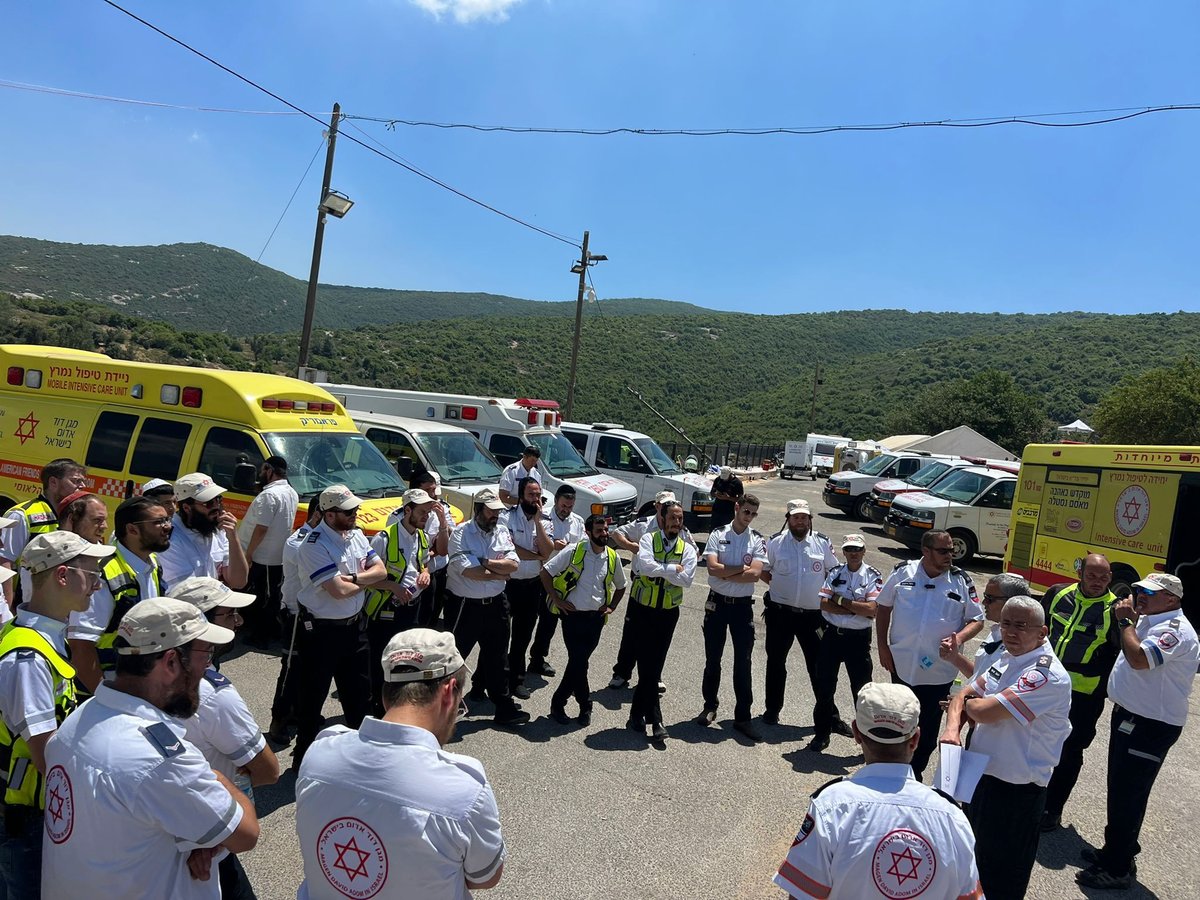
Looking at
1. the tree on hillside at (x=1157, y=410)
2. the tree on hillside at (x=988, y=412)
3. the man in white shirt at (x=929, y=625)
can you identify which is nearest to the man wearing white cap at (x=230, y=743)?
the man in white shirt at (x=929, y=625)

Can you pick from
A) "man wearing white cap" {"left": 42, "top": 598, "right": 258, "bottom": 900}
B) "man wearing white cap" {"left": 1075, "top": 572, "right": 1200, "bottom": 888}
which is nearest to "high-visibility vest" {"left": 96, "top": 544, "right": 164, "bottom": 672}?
"man wearing white cap" {"left": 42, "top": 598, "right": 258, "bottom": 900}

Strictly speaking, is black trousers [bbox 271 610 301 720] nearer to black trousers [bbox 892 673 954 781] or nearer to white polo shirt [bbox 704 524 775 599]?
white polo shirt [bbox 704 524 775 599]

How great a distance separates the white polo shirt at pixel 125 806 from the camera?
1936 millimetres

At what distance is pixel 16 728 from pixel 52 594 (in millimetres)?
469

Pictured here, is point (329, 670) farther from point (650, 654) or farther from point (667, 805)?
point (650, 654)

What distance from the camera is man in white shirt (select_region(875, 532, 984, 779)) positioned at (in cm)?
488

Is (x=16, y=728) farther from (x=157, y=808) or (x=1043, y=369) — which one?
(x=1043, y=369)

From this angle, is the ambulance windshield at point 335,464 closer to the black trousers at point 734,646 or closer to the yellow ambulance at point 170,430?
the yellow ambulance at point 170,430

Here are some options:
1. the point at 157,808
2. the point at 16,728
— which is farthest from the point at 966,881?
the point at 16,728

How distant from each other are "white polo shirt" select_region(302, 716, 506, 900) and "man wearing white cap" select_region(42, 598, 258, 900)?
0.26 metres

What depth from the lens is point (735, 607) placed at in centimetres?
614

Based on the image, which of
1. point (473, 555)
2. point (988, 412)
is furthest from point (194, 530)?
point (988, 412)

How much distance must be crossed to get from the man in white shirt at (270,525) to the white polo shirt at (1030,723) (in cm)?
527

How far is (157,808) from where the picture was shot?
1.94m
